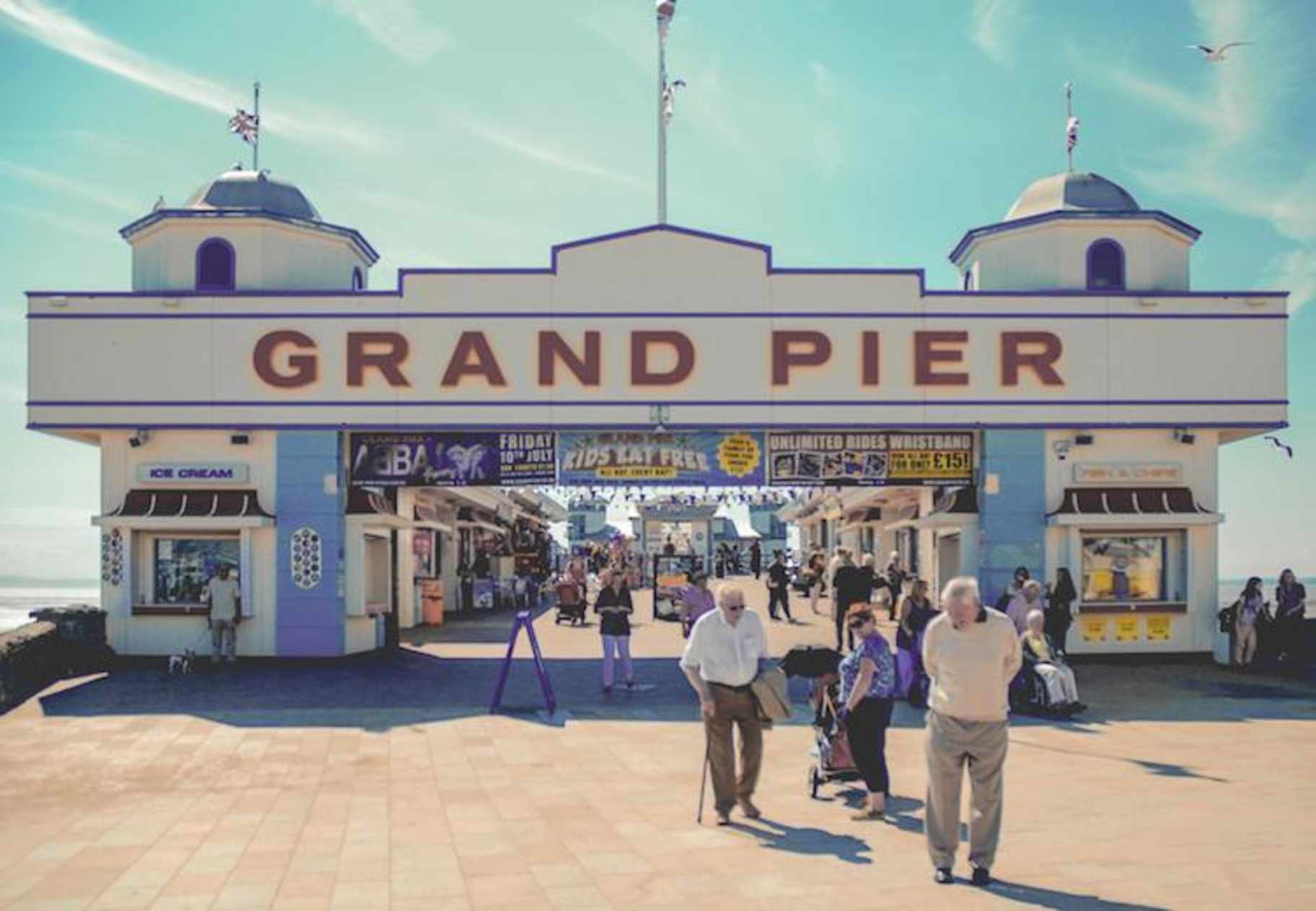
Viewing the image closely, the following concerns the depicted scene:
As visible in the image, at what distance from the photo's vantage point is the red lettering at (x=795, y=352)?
19.4 metres

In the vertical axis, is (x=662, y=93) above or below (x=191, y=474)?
above

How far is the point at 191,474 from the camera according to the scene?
19250mm

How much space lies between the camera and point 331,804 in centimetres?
961

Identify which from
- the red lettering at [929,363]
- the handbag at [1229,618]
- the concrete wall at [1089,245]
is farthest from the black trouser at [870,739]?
the concrete wall at [1089,245]

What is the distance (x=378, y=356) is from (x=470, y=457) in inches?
80.6

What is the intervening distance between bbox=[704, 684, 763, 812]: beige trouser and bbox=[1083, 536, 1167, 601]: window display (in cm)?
1175

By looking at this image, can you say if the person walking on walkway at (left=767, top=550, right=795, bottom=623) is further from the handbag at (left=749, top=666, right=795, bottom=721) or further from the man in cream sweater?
the man in cream sweater

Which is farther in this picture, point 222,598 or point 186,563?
point 186,563

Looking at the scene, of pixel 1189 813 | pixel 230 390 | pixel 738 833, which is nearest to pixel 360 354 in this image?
pixel 230 390

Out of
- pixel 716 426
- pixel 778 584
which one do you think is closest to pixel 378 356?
pixel 716 426

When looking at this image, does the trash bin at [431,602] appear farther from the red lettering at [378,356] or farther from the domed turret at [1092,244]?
the domed turret at [1092,244]

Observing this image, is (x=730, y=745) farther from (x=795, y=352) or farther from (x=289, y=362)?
(x=289, y=362)

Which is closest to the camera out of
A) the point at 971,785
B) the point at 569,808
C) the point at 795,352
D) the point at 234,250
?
the point at 971,785

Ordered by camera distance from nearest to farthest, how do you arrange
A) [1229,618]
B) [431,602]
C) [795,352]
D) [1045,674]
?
[1045,674]
[1229,618]
[795,352]
[431,602]
